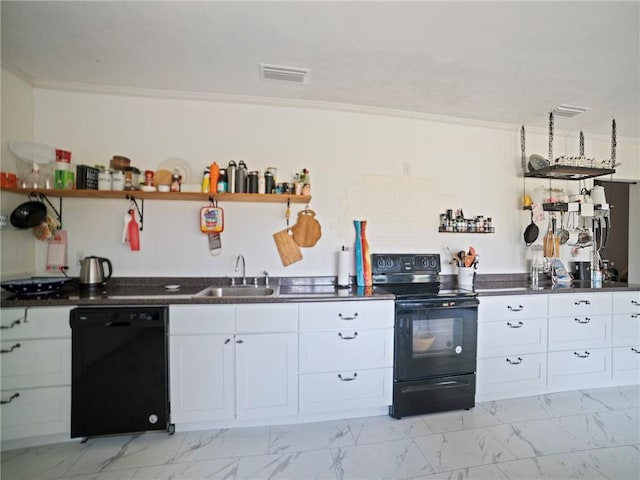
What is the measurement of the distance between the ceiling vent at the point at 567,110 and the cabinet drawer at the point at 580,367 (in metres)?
2.13

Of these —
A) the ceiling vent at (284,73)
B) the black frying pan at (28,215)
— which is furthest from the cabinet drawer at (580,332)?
the black frying pan at (28,215)

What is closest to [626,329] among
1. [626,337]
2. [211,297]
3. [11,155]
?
[626,337]

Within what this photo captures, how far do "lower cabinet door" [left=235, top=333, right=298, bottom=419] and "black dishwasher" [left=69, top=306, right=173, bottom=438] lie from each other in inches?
19.1

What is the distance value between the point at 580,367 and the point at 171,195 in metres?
3.75

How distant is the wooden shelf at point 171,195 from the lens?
6.77 feet

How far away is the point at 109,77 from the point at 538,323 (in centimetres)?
394

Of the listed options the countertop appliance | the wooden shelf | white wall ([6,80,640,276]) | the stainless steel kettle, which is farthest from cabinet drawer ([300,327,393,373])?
the stainless steel kettle

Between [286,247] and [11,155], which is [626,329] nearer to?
[286,247]

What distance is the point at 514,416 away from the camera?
7.02 ft

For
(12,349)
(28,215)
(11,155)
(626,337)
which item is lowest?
(626,337)

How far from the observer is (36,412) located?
5.70 ft

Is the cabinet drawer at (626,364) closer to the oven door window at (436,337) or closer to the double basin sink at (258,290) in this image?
the oven door window at (436,337)

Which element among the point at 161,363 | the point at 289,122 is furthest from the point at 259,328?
the point at 289,122

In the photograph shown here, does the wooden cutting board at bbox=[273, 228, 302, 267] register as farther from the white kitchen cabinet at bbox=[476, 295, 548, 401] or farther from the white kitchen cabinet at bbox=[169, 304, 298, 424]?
the white kitchen cabinet at bbox=[476, 295, 548, 401]
